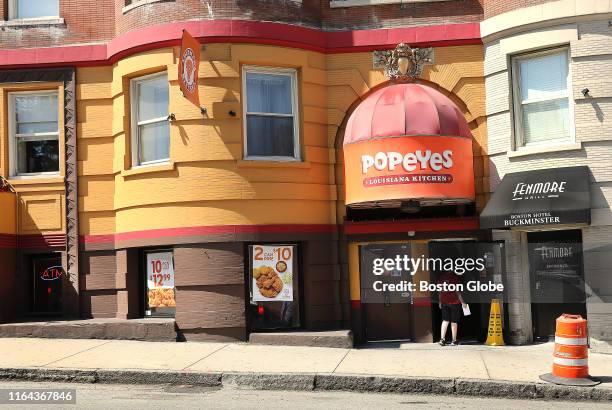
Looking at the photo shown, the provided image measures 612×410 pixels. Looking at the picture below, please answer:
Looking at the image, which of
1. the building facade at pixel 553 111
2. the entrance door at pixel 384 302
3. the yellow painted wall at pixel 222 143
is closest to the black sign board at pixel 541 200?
the building facade at pixel 553 111

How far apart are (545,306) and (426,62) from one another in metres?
5.30

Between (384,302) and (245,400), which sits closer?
(245,400)

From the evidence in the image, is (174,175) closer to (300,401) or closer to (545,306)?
(300,401)

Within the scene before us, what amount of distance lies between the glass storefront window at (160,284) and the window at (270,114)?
2.69m

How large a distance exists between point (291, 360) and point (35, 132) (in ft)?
25.5

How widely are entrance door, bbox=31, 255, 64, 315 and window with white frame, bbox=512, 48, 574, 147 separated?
970 centimetres

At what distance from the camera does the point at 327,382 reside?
10945mm

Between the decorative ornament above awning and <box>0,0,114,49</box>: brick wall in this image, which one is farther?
<box>0,0,114,49</box>: brick wall

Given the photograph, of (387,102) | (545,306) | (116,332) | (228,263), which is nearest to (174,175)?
(228,263)

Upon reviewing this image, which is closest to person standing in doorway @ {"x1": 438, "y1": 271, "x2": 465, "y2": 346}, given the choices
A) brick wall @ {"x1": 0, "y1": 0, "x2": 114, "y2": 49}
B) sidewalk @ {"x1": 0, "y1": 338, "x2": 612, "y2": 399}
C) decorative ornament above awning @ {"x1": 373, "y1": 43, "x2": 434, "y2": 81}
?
sidewalk @ {"x1": 0, "y1": 338, "x2": 612, "y2": 399}

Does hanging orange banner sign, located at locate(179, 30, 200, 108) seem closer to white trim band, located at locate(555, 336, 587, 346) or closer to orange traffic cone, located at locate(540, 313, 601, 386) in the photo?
orange traffic cone, located at locate(540, 313, 601, 386)

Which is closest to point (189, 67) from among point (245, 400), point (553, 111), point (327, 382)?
point (327, 382)

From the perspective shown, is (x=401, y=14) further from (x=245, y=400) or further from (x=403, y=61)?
(x=245, y=400)

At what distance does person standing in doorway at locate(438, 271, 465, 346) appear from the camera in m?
14.3
